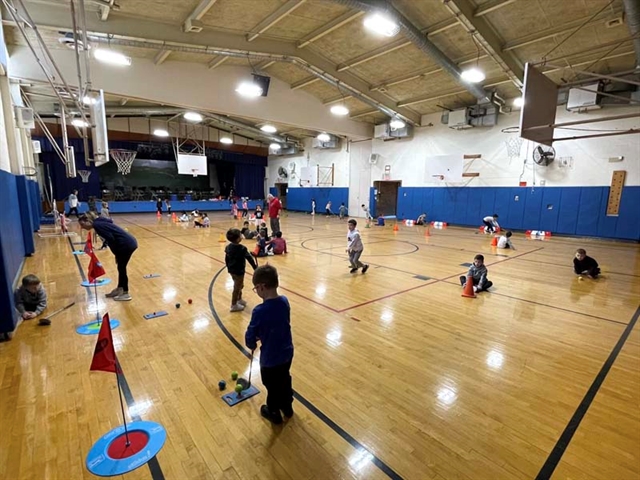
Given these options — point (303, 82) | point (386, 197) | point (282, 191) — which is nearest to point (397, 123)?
point (303, 82)

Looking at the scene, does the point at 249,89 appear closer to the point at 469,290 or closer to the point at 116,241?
the point at 116,241

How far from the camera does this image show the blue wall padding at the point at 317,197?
77.2ft

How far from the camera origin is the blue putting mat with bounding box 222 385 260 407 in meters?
2.88

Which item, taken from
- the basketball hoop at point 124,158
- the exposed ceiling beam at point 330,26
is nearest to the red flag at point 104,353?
the exposed ceiling beam at point 330,26

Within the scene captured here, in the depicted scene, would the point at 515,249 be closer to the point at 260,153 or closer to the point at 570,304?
the point at 570,304

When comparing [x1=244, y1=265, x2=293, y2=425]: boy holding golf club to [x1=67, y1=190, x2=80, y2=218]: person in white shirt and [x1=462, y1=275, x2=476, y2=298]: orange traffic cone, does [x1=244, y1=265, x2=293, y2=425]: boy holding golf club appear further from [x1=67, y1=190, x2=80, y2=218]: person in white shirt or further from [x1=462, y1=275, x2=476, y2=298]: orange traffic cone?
[x1=67, y1=190, x2=80, y2=218]: person in white shirt

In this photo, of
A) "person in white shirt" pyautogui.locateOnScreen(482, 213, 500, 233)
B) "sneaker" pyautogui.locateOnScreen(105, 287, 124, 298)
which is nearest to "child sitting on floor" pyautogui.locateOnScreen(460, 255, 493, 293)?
"sneaker" pyautogui.locateOnScreen(105, 287, 124, 298)

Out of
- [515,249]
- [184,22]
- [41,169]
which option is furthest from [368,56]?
[41,169]

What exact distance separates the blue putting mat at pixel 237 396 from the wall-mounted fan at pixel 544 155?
15.5m

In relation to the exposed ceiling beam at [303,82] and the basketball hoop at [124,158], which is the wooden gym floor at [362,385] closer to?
the exposed ceiling beam at [303,82]

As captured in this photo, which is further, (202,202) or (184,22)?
(202,202)

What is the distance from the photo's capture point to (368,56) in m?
11.4

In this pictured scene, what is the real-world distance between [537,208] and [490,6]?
9.26 meters

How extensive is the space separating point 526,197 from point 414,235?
17.9ft
